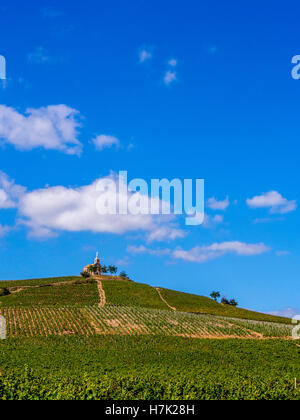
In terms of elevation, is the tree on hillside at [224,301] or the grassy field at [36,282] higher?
A: the grassy field at [36,282]

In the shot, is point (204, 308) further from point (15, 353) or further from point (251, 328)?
point (15, 353)

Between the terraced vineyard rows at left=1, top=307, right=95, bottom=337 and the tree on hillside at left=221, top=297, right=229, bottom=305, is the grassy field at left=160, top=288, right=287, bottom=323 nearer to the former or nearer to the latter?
the tree on hillside at left=221, top=297, right=229, bottom=305

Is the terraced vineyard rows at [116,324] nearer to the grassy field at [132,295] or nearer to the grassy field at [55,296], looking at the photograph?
the grassy field at [55,296]

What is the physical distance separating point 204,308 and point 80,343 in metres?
69.9

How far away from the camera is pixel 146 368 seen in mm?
35062

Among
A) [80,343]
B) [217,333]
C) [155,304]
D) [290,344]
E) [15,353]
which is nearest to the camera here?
[15,353]

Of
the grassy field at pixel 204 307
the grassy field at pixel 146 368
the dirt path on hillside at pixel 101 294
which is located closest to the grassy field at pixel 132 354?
the grassy field at pixel 146 368

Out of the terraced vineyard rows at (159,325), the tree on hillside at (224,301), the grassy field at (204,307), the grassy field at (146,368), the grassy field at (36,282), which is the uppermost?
the grassy field at (36,282)

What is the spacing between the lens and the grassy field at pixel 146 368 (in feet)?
56.0

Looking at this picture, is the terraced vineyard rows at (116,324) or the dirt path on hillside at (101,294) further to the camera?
the dirt path on hillside at (101,294)

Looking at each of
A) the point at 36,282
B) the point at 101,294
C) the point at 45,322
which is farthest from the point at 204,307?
the point at 36,282
